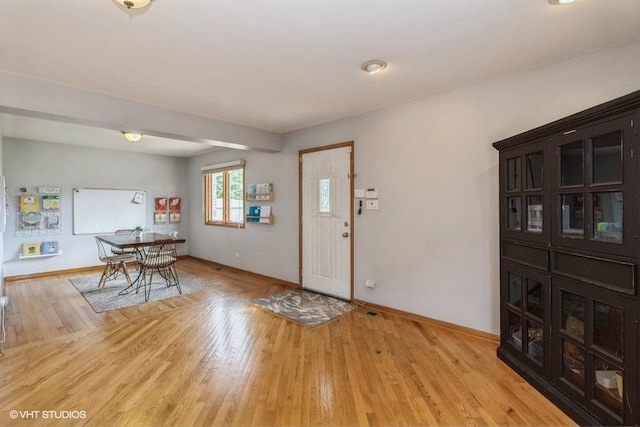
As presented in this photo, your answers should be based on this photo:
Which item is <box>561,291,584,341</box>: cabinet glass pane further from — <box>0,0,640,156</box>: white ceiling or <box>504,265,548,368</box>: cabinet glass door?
<box>0,0,640,156</box>: white ceiling

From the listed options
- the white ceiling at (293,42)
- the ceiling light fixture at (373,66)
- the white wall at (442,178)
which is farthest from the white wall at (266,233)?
the ceiling light fixture at (373,66)

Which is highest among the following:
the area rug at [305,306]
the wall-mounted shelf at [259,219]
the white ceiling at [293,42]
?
the white ceiling at [293,42]

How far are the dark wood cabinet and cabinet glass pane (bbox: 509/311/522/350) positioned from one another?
14mm

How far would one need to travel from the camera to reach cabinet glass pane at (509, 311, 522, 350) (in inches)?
92.1

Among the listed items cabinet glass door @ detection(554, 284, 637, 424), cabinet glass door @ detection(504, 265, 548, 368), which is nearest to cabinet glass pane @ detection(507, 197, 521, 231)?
cabinet glass door @ detection(504, 265, 548, 368)

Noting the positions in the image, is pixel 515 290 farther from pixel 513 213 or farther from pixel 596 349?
pixel 596 349

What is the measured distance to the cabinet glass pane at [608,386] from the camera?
1.62 m

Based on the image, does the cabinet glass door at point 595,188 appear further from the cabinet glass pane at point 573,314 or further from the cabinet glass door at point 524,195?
the cabinet glass pane at point 573,314

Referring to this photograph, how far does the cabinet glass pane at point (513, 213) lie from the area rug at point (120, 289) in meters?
4.09

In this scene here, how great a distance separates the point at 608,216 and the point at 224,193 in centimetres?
592

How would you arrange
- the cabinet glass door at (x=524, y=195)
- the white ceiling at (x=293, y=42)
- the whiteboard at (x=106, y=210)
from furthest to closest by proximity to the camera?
the whiteboard at (x=106, y=210), the cabinet glass door at (x=524, y=195), the white ceiling at (x=293, y=42)

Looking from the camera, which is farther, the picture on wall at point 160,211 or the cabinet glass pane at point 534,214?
the picture on wall at point 160,211

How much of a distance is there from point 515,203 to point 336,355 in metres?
1.92

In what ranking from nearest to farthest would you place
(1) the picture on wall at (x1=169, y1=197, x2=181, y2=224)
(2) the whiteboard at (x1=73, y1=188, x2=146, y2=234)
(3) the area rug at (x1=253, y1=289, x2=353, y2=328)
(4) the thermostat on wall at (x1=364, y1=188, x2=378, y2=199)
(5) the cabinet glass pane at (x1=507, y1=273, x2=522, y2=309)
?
(5) the cabinet glass pane at (x1=507, y1=273, x2=522, y2=309) < (3) the area rug at (x1=253, y1=289, x2=353, y2=328) < (4) the thermostat on wall at (x1=364, y1=188, x2=378, y2=199) < (2) the whiteboard at (x1=73, y1=188, x2=146, y2=234) < (1) the picture on wall at (x1=169, y1=197, x2=181, y2=224)
